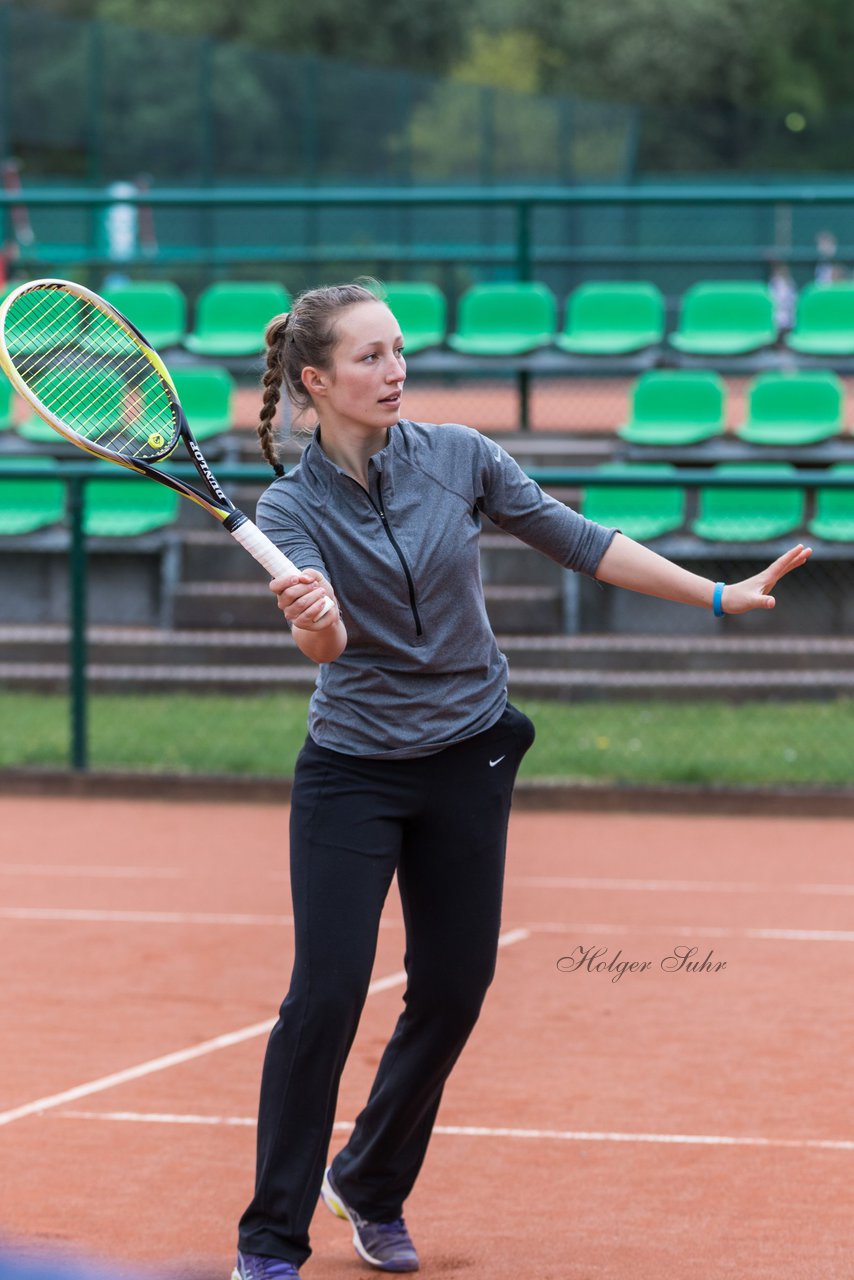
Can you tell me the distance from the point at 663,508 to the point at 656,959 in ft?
19.0

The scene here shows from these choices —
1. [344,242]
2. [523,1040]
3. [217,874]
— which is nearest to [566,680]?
[217,874]

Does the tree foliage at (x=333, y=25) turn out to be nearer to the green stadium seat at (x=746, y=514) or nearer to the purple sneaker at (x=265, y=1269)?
the green stadium seat at (x=746, y=514)

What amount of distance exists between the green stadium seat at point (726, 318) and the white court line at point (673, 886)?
731cm

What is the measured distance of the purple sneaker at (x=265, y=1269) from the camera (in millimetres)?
3533

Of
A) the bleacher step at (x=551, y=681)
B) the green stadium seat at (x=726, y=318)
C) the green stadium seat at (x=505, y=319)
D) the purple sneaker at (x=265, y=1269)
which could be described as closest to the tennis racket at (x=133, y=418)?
the purple sneaker at (x=265, y=1269)

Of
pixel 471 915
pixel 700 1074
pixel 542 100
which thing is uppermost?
pixel 542 100

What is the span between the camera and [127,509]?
501 inches

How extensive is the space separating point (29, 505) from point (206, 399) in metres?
1.77

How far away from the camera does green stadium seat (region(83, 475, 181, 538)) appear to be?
1244 centimetres

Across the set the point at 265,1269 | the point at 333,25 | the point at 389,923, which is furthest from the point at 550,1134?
the point at 333,25

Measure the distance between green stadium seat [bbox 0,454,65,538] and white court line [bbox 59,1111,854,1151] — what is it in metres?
7.94

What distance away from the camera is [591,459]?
516 inches

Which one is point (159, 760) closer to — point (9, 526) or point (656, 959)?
point (9, 526)

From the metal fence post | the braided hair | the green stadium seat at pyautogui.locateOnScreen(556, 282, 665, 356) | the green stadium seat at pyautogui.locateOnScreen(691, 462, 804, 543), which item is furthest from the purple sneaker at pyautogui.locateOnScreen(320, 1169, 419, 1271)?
the green stadium seat at pyautogui.locateOnScreen(556, 282, 665, 356)
